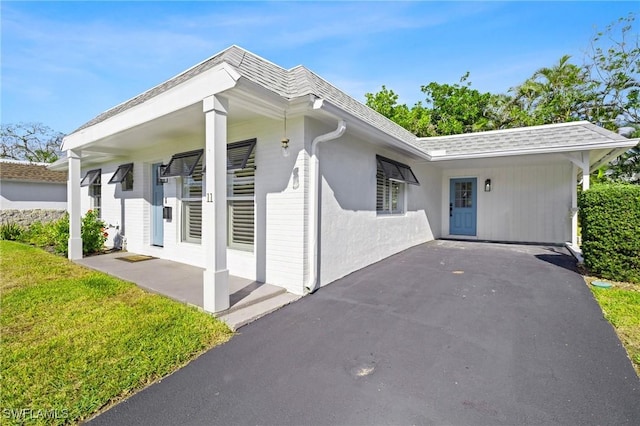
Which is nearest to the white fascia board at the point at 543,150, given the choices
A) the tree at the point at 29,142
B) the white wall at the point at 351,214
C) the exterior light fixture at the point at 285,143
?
the white wall at the point at 351,214

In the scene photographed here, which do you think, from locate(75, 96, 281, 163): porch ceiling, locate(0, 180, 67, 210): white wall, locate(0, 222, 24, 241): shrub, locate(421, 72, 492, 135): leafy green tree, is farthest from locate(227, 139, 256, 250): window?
locate(421, 72, 492, 135): leafy green tree

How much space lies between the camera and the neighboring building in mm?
14109

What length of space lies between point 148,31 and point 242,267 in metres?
5.68

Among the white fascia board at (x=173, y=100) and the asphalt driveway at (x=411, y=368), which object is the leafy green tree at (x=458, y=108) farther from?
the white fascia board at (x=173, y=100)

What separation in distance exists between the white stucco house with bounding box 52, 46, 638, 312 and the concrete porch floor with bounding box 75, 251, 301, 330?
230 millimetres

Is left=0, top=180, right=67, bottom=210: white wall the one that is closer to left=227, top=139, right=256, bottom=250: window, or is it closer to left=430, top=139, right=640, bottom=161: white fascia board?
left=227, top=139, right=256, bottom=250: window

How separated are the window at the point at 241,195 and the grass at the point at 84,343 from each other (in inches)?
71.0

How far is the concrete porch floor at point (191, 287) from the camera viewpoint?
408 centimetres

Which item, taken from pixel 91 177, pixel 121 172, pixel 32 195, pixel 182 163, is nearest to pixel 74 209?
pixel 121 172

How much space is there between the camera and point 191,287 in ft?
16.4

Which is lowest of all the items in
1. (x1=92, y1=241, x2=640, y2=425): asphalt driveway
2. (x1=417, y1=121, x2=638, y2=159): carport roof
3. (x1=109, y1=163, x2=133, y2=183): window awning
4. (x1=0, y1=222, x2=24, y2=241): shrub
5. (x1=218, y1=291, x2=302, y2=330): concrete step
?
(x1=92, y1=241, x2=640, y2=425): asphalt driveway

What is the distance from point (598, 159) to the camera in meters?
8.52

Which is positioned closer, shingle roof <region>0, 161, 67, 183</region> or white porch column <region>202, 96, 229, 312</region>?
white porch column <region>202, 96, 229, 312</region>

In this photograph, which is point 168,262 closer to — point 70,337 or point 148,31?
point 70,337
